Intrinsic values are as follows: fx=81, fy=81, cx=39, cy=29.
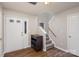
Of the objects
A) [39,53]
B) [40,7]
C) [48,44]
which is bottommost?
[39,53]

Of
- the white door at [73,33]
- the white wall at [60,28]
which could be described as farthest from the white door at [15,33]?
the white door at [73,33]

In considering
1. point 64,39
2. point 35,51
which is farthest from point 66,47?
point 35,51

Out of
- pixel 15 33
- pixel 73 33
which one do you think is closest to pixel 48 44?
pixel 73 33

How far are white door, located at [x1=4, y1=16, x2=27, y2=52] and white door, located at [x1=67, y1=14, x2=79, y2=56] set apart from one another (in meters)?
0.79

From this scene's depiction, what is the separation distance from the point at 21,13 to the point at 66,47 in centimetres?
100

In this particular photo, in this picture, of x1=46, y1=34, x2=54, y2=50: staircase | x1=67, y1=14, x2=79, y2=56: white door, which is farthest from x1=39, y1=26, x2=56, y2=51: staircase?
Answer: x1=67, y1=14, x2=79, y2=56: white door

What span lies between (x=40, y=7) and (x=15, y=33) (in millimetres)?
632

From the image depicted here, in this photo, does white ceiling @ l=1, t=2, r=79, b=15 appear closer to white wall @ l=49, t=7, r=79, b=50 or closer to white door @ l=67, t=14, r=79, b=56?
white wall @ l=49, t=7, r=79, b=50

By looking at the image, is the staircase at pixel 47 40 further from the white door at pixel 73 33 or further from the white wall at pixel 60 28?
the white door at pixel 73 33

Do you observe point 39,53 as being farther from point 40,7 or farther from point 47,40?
point 40,7

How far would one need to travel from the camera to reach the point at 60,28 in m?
1.51

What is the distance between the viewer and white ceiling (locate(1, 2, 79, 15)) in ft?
4.49

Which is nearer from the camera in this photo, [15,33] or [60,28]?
[15,33]

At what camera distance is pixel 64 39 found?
1495 millimetres
